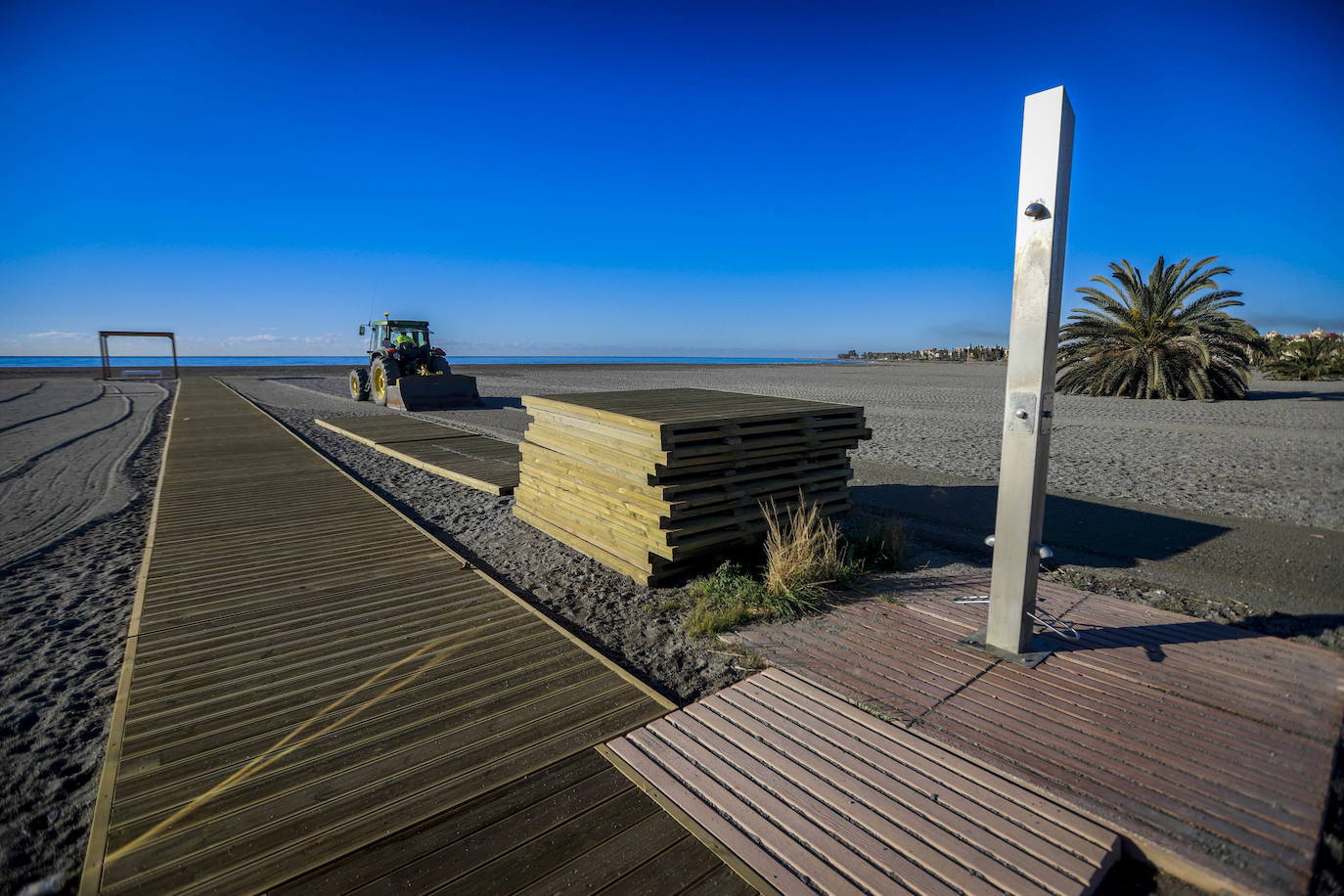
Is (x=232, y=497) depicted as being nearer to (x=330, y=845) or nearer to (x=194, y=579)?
(x=194, y=579)

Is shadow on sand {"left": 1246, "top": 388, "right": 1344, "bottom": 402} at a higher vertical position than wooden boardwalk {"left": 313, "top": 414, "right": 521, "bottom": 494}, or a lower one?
higher

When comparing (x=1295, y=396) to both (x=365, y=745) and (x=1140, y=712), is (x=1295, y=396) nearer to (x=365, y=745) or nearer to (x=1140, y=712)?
(x=1140, y=712)

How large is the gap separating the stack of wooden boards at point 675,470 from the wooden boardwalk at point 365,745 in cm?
104

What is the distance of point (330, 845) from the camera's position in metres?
2.28

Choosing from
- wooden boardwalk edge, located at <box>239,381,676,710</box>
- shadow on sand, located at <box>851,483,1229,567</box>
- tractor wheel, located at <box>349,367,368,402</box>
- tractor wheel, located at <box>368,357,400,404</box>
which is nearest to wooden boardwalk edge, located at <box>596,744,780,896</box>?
wooden boardwalk edge, located at <box>239,381,676,710</box>

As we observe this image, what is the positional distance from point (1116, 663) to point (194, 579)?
19.9 ft

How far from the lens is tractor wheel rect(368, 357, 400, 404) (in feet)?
61.4

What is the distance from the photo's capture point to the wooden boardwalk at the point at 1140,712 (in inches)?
90.3

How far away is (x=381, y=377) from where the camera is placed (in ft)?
64.1

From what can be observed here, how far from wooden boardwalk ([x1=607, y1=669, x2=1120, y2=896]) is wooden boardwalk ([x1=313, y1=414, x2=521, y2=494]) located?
5476 mm

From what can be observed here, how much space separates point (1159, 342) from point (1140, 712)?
20471 millimetres

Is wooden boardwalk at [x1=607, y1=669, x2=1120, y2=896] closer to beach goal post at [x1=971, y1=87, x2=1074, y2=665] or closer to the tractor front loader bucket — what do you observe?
beach goal post at [x1=971, y1=87, x2=1074, y2=665]

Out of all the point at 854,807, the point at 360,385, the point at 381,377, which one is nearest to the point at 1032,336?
the point at 854,807

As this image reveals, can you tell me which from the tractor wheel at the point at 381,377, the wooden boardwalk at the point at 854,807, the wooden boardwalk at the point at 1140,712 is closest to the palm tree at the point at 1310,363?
the wooden boardwalk at the point at 1140,712
